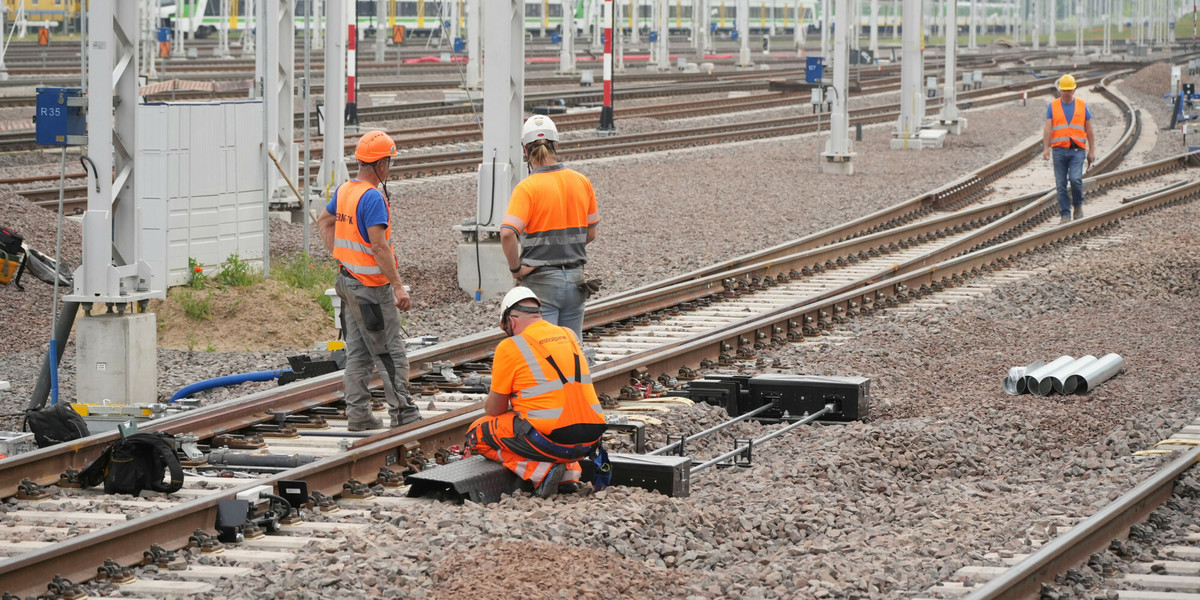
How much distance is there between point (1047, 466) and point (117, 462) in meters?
5.37

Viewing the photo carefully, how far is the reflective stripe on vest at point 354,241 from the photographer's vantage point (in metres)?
9.54

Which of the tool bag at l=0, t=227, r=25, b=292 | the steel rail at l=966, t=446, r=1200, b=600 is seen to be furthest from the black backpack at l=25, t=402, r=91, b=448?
the tool bag at l=0, t=227, r=25, b=292

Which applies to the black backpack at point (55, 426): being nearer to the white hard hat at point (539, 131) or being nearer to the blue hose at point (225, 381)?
the blue hose at point (225, 381)

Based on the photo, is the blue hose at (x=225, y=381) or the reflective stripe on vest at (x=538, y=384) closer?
the reflective stripe on vest at (x=538, y=384)

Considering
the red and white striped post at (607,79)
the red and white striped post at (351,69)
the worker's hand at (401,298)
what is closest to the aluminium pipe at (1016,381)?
the worker's hand at (401,298)

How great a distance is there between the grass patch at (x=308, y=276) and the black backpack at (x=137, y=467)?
245 inches

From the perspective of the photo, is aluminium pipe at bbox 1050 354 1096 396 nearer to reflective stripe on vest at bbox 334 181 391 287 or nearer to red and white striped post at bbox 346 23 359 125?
reflective stripe on vest at bbox 334 181 391 287

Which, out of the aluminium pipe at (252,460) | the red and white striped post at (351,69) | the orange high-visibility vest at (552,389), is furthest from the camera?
the red and white striped post at (351,69)

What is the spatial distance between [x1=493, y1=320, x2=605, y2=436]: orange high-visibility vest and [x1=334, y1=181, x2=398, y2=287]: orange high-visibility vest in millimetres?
1722

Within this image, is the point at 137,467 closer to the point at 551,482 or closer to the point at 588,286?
the point at 551,482

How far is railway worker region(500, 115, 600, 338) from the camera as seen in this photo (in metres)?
9.55

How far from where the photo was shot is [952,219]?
2234 centimetres

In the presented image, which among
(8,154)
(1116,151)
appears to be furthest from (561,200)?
(1116,151)

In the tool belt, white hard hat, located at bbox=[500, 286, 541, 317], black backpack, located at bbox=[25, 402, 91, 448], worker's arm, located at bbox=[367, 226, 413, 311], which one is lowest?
black backpack, located at bbox=[25, 402, 91, 448]
